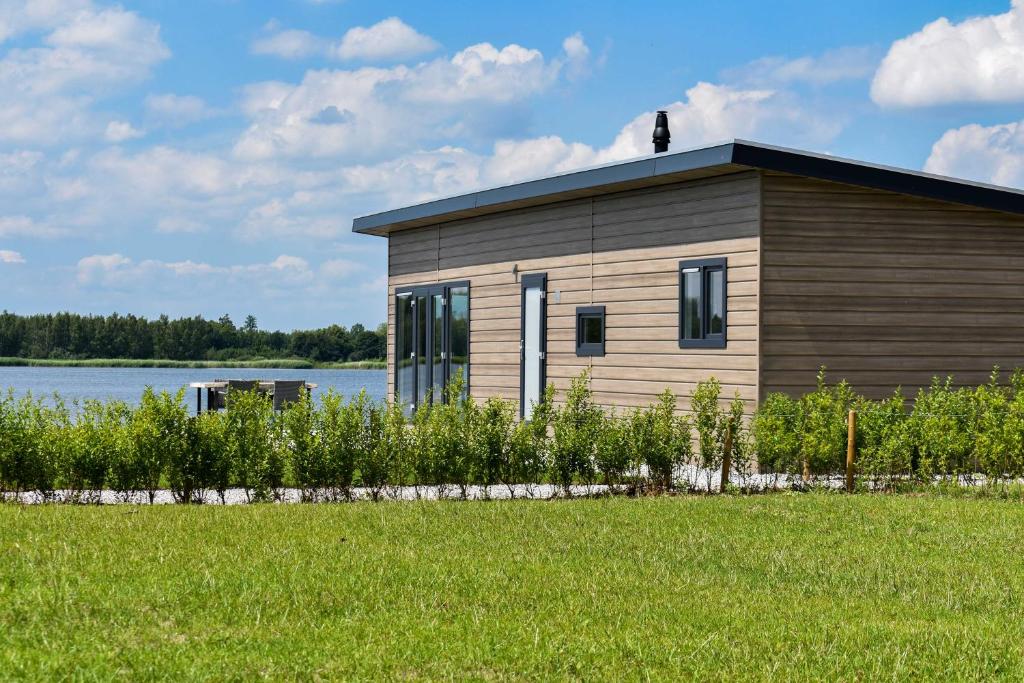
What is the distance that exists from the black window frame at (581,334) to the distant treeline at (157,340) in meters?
44.8

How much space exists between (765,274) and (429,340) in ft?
25.6

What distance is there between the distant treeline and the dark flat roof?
148ft

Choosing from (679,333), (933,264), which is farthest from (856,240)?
(679,333)

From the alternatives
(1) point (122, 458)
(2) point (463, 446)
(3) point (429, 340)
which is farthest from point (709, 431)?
(3) point (429, 340)

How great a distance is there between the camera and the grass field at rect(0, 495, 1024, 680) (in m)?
5.39

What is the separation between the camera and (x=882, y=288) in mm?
13469

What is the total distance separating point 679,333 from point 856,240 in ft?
7.47

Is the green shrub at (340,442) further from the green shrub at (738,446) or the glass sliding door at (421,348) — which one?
the glass sliding door at (421,348)

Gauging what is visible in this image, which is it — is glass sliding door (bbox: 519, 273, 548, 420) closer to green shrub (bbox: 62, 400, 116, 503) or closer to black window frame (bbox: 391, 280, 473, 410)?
black window frame (bbox: 391, 280, 473, 410)

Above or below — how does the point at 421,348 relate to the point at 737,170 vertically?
below

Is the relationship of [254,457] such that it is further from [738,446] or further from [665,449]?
[738,446]

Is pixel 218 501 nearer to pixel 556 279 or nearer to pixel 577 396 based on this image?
pixel 577 396

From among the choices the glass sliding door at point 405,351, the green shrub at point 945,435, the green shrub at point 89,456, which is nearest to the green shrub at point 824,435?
the green shrub at point 945,435

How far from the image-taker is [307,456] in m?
10.8
